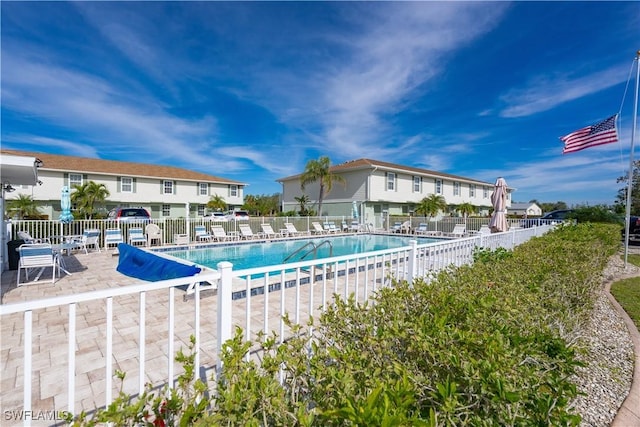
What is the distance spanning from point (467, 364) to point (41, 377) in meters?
4.38

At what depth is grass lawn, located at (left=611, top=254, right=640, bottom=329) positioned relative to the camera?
5.49m

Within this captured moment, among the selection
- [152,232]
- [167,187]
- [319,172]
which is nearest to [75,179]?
[167,187]

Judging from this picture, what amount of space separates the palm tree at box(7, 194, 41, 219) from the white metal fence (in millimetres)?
23332

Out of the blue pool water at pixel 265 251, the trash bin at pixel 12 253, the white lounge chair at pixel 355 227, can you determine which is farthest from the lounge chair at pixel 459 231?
the trash bin at pixel 12 253

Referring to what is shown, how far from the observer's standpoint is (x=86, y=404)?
2.73 metres

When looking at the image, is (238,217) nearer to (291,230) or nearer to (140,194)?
(291,230)

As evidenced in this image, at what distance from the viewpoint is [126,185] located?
28375mm

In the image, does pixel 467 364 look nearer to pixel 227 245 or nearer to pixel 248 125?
pixel 227 245

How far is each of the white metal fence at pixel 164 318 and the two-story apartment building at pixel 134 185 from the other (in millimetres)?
20039

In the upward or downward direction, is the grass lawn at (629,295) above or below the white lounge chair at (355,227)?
below

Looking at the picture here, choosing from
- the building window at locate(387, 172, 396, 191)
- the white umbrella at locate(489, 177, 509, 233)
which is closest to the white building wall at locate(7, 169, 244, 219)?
the building window at locate(387, 172, 396, 191)

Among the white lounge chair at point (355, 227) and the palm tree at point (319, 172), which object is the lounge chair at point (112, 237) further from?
the white lounge chair at point (355, 227)

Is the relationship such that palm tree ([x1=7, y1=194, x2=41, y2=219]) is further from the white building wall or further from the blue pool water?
the blue pool water

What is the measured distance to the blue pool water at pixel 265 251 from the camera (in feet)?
41.8
